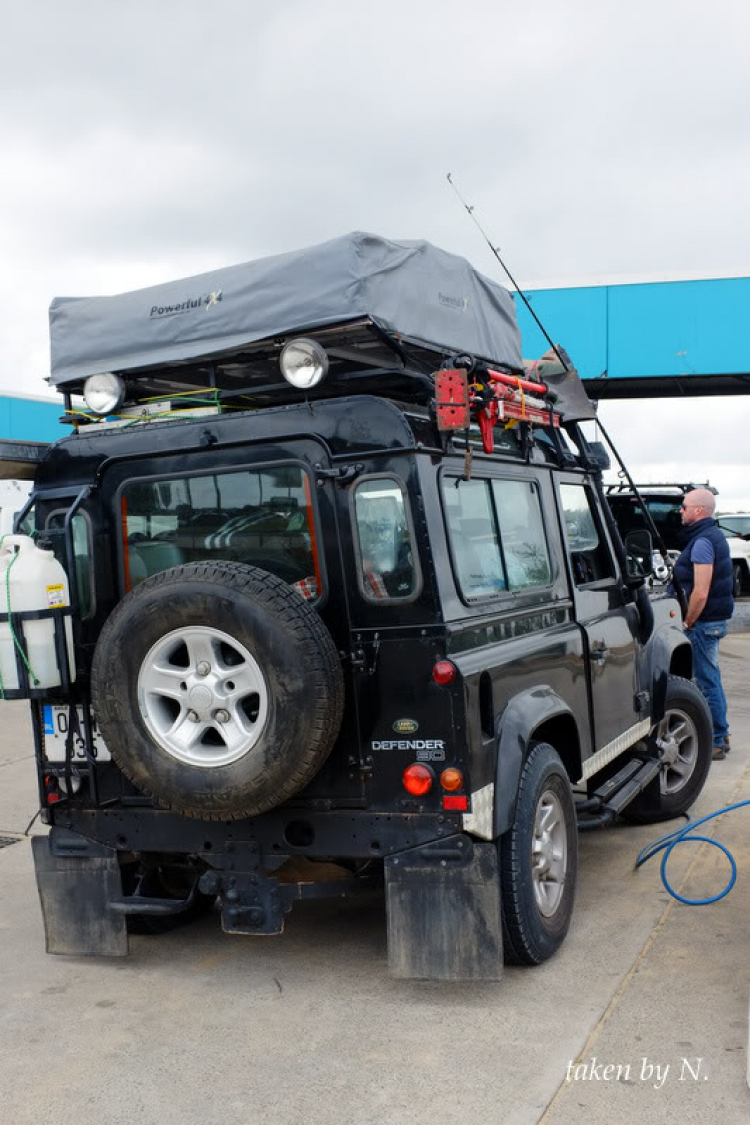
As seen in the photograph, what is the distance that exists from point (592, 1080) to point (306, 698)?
1471 mm

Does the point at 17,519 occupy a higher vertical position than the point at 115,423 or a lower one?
lower

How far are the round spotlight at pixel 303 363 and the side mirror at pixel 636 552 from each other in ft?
8.57

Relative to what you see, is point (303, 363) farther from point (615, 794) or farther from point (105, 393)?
point (615, 794)

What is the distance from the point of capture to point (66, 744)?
4.35 metres

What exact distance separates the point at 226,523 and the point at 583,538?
6.95 ft

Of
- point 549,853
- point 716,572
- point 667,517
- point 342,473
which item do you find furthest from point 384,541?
point 667,517

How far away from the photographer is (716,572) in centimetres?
754

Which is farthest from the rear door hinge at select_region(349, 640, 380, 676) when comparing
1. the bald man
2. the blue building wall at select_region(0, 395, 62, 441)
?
the blue building wall at select_region(0, 395, 62, 441)

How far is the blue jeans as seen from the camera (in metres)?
7.64

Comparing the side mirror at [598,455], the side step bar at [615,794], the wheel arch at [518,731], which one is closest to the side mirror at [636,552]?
the side mirror at [598,455]

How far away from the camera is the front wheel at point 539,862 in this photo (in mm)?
4008

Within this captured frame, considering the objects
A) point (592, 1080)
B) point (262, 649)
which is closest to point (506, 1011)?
point (592, 1080)

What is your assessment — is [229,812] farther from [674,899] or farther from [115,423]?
[674,899]

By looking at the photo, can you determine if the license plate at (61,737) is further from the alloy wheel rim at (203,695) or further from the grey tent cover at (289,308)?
the grey tent cover at (289,308)
